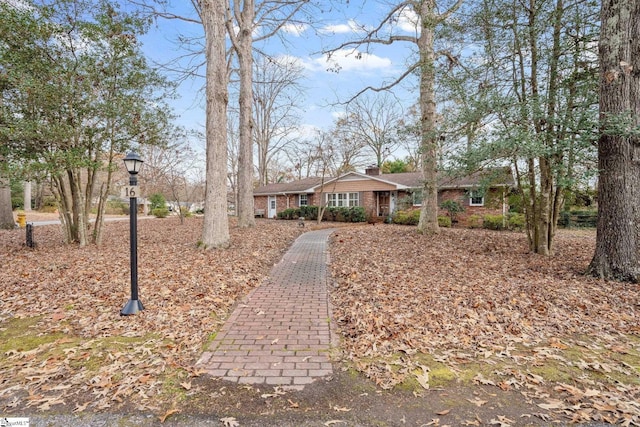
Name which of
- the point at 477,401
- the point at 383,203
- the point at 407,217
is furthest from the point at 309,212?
the point at 477,401

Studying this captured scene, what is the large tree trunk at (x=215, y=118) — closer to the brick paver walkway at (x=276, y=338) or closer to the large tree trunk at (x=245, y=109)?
the brick paver walkway at (x=276, y=338)

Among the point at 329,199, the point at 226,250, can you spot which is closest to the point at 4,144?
the point at 226,250

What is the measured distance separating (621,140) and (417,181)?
6.48m

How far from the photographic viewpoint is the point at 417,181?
11734 mm

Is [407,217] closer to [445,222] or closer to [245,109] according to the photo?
[445,222]

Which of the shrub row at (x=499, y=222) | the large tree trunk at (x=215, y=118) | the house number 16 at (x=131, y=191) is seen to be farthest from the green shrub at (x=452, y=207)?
the house number 16 at (x=131, y=191)

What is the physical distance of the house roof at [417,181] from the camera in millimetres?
8242

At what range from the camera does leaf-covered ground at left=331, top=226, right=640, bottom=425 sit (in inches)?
110

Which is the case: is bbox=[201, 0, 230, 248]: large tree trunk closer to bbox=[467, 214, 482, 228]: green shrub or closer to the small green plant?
bbox=[467, 214, 482, 228]: green shrub

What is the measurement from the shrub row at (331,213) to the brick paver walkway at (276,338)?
50.0 feet

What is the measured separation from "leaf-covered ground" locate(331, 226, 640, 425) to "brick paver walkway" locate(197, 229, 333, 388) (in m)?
0.34

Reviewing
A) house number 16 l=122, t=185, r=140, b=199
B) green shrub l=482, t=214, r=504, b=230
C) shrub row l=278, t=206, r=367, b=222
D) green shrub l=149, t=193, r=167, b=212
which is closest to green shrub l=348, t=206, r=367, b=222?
shrub row l=278, t=206, r=367, b=222

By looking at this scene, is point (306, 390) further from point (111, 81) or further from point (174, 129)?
point (174, 129)

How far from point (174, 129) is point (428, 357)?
35.2ft
